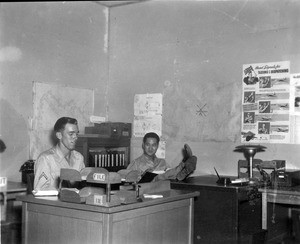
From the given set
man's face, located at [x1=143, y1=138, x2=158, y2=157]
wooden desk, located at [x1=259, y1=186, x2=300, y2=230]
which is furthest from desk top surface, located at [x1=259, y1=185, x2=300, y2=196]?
man's face, located at [x1=143, y1=138, x2=158, y2=157]

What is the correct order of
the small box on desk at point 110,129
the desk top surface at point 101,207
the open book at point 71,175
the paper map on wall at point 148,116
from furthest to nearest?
the paper map on wall at point 148,116 → the small box on desk at point 110,129 → the open book at point 71,175 → the desk top surface at point 101,207

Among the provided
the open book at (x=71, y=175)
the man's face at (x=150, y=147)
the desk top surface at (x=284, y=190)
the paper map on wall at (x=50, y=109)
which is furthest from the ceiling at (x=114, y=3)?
the open book at (x=71, y=175)

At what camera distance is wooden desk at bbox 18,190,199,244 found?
237 cm

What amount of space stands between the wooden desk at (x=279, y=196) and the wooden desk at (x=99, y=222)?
109 cm

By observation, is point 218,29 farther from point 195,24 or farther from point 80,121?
point 80,121

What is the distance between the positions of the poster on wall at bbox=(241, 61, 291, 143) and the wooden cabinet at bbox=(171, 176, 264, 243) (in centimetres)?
87

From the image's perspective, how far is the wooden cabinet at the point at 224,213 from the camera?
3520 millimetres

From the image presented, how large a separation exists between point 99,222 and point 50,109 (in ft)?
9.01

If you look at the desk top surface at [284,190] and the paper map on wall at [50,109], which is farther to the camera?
the paper map on wall at [50,109]

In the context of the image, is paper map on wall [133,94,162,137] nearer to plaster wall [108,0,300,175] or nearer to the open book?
plaster wall [108,0,300,175]

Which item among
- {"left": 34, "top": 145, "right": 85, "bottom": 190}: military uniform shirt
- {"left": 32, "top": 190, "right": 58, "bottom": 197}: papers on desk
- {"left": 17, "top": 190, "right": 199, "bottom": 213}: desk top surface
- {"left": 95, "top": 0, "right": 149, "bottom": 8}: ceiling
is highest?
{"left": 95, "top": 0, "right": 149, "bottom": 8}: ceiling

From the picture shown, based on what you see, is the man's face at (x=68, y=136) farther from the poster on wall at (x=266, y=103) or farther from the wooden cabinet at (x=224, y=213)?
the poster on wall at (x=266, y=103)

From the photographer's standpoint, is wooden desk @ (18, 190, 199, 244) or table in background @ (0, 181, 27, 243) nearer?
wooden desk @ (18, 190, 199, 244)

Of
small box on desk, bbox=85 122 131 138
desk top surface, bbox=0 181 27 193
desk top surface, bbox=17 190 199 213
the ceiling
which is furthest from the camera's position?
the ceiling
